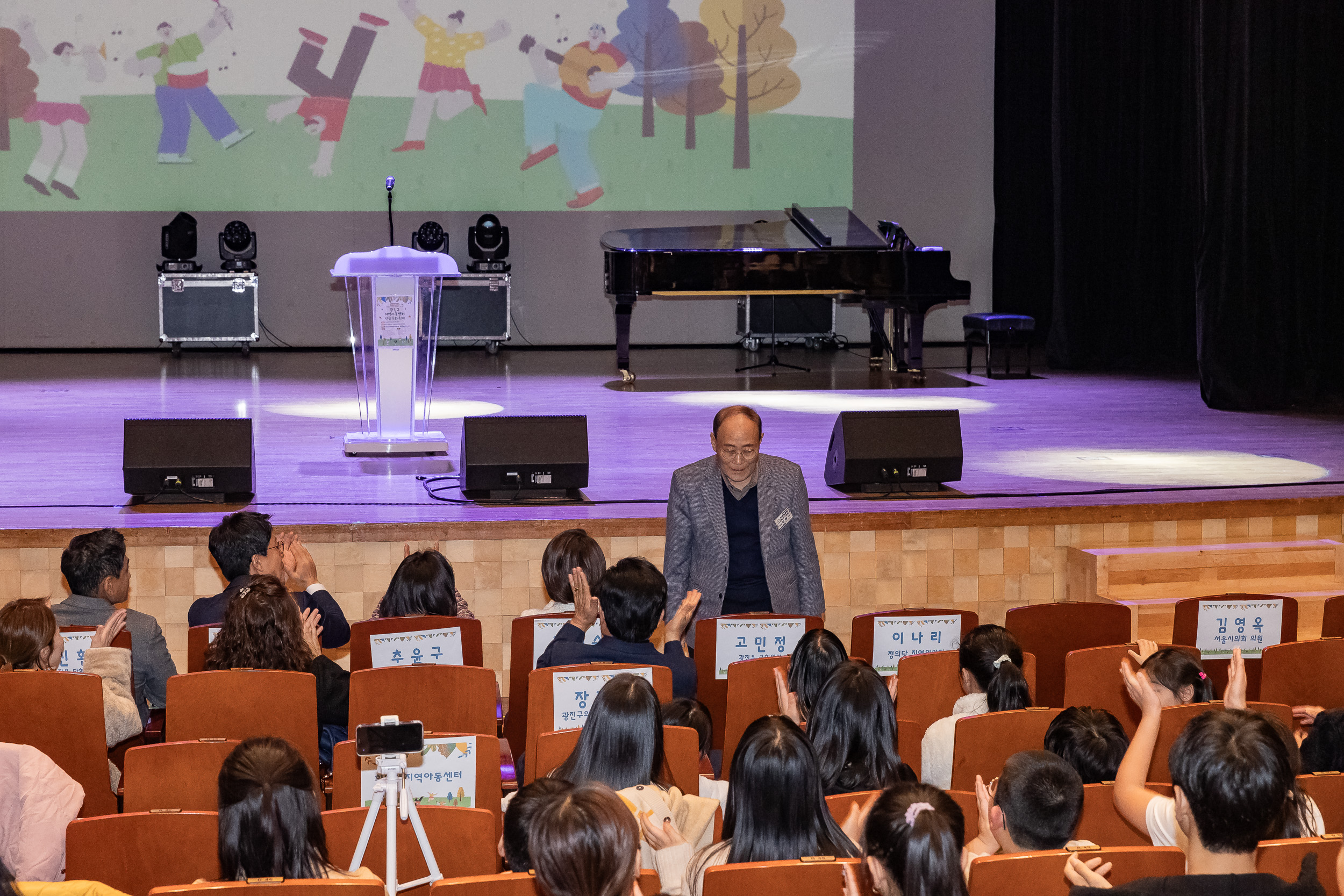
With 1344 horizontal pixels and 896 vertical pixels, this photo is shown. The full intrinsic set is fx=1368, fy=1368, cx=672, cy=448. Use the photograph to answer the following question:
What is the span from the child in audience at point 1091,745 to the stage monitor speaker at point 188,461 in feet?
13.7

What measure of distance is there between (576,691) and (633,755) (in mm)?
654

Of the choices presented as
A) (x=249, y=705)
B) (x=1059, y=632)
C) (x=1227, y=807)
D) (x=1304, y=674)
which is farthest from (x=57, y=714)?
(x=1304, y=674)

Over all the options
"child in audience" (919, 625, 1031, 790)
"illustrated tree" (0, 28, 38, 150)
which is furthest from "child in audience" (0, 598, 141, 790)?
Answer: "illustrated tree" (0, 28, 38, 150)

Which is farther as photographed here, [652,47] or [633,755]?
[652,47]

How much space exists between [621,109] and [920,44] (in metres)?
3.25

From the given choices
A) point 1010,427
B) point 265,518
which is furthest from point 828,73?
point 265,518

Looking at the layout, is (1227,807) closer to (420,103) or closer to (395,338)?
(395,338)

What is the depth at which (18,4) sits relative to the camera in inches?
518

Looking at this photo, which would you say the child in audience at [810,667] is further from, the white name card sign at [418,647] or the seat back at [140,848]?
the seat back at [140,848]

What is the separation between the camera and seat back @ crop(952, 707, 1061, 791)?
2.99m

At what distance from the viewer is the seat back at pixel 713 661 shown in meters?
3.92

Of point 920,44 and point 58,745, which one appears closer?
point 58,745

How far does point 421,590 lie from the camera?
4000 mm

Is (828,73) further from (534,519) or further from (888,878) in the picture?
(888,878)
